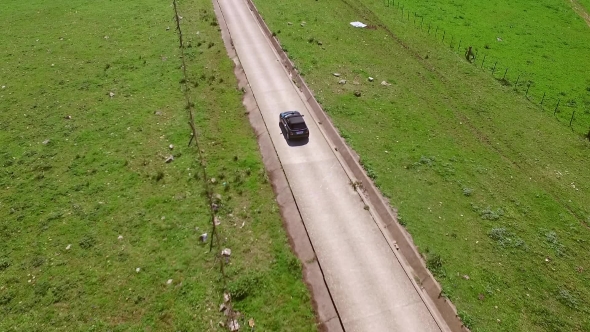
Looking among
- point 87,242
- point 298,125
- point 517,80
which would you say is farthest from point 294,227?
point 517,80

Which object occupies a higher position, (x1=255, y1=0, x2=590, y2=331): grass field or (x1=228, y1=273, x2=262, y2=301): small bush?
(x1=255, y1=0, x2=590, y2=331): grass field

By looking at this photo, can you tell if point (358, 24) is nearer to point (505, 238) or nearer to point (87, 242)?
point (505, 238)

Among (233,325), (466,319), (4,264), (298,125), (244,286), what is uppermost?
(298,125)

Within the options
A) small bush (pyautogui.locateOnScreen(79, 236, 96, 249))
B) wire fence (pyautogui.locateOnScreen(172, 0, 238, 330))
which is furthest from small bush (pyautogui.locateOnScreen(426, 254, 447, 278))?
small bush (pyautogui.locateOnScreen(79, 236, 96, 249))

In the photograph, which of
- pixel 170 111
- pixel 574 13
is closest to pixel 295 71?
pixel 170 111

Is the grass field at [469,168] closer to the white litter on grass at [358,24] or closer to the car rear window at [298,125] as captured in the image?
the white litter on grass at [358,24]

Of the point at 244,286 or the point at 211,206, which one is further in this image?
the point at 211,206

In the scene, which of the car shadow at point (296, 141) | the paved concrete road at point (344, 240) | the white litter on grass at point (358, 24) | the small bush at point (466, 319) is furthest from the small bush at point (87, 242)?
the white litter on grass at point (358, 24)

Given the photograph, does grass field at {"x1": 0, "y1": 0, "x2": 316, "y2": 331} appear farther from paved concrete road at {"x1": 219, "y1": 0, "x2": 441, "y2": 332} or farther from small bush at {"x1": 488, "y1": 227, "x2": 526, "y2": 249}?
small bush at {"x1": 488, "y1": 227, "x2": 526, "y2": 249}
